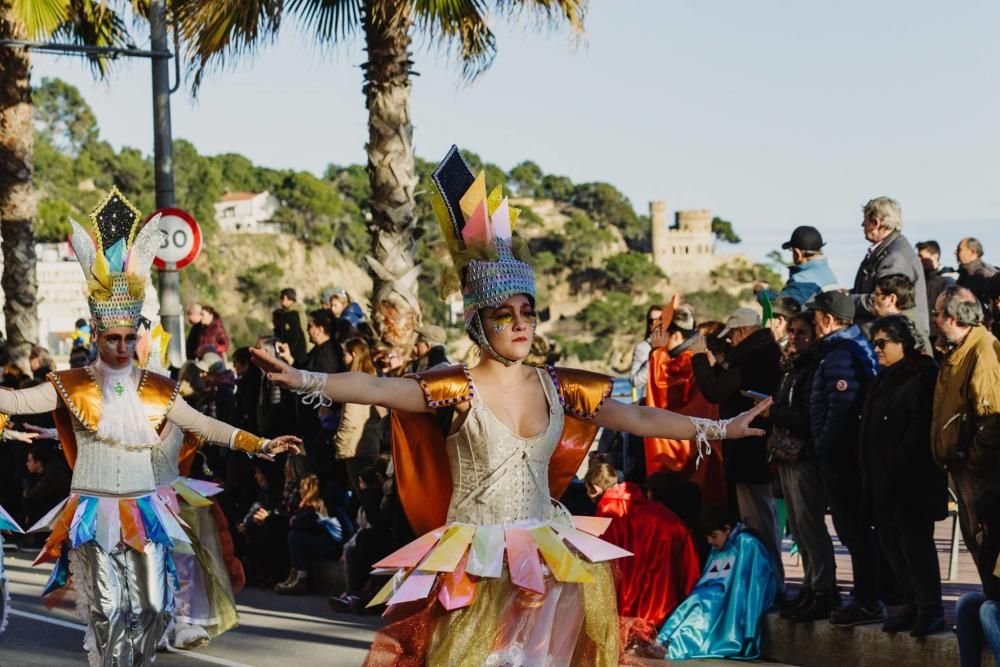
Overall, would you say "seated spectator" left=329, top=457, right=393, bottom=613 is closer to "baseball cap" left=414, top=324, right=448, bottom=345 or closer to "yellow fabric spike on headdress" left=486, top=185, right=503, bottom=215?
"baseball cap" left=414, top=324, right=448, bottom=345

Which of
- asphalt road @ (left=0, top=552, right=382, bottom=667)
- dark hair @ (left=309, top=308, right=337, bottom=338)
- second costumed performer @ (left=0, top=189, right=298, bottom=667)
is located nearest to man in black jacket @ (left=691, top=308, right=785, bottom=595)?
asphalt road @ (left=0, top=552, right=382, bottom=667)

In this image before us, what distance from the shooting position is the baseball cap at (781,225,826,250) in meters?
10.2

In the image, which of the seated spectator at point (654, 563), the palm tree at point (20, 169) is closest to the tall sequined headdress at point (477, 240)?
the seated spectator at point (654, 563)

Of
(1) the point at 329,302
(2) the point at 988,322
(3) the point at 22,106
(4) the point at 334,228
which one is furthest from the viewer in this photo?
(4) the point at 334,228

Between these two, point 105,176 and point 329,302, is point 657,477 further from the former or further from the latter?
point 105,176

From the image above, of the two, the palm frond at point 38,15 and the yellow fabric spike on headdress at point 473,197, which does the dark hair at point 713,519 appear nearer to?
the yellow fabric spike on headdress at point 473,197

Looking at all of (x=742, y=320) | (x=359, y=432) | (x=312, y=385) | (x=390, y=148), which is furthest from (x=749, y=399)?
(x=390, y=148)

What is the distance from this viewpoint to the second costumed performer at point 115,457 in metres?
7.94

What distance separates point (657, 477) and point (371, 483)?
2.36 meters

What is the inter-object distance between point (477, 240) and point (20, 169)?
16730 millimetres

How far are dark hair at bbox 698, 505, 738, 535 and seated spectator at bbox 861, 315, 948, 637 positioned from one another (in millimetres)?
1217

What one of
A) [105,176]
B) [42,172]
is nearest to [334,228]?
[105,176]

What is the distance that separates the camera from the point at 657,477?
10.2m

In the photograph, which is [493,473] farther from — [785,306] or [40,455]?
[40,455]
